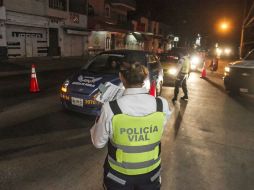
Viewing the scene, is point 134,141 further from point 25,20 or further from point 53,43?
point 53,43

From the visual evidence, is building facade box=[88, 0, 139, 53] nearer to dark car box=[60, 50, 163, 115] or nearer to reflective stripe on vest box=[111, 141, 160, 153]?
dark car box=[60, 50, 163, 115]

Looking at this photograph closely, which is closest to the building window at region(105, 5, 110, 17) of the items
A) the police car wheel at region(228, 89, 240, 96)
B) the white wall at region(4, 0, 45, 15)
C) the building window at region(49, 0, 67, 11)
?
the building window at region(49, 0, 67, 11)

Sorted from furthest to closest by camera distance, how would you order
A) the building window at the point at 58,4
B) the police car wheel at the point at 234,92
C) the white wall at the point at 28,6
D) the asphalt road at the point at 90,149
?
the building window at the point at 58,4
the white wall at the point at 28,6
the police car wheel at the point at 234,92
the asphalt road at the point at 90,149

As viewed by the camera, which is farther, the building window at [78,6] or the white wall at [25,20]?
the building window at [78,6]

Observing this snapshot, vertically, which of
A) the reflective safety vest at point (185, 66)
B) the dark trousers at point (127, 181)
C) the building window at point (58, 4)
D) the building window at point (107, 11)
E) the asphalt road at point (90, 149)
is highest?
the building window at point (107, 11)

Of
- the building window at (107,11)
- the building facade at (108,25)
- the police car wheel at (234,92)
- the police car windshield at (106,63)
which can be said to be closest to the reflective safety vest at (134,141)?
the police car windshield at (106,63)

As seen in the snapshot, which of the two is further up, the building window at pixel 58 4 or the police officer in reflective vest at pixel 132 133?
the building window at pixel 58 4

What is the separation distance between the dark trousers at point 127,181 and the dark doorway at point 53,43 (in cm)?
2494

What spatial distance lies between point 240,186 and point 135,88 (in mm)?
2770

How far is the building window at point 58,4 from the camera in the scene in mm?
25070

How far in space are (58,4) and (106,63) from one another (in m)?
20.6

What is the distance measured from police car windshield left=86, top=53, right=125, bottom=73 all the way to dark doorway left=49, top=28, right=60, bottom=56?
1897cm

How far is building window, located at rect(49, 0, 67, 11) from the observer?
82.3 feet

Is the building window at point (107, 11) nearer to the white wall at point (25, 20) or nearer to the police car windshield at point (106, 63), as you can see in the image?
the white wall at point (25, 20)
